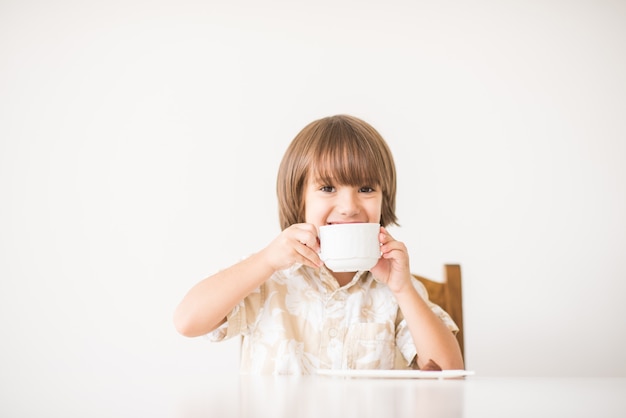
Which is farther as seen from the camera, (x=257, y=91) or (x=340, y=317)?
(x=257, y=91)

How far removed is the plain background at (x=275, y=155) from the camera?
1980mm

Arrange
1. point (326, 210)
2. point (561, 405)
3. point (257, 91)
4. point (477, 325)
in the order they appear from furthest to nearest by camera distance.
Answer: point (257, 91), point (477, 325), point (326, 210), point (561, 405)

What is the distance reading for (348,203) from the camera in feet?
3.94

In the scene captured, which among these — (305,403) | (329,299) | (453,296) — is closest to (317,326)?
(329,299)

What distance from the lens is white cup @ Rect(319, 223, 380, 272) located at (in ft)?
3.01

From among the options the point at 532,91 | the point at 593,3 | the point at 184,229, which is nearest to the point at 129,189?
the point at 184,229

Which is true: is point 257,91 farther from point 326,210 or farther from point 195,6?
point 326,210

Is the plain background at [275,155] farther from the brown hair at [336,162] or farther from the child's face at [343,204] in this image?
the child's face at [343,204]

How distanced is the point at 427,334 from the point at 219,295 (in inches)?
14.3

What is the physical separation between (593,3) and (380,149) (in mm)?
1290

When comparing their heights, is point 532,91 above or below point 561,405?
above

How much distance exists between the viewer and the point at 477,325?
1945 mm

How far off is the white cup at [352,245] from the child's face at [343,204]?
0.26 metres

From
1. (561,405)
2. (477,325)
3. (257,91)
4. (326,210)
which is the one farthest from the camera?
(257,91)
